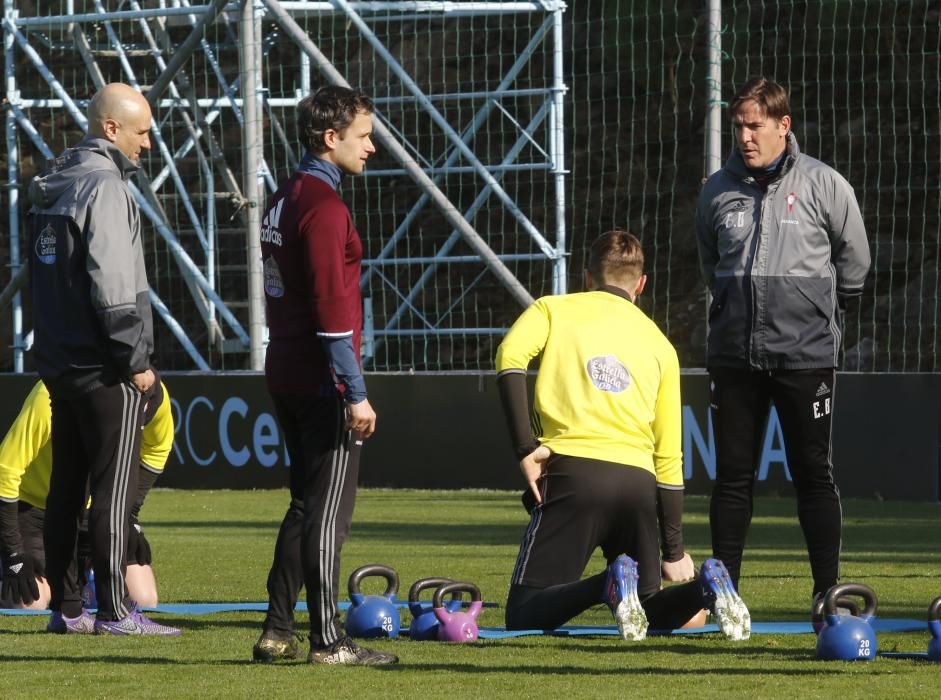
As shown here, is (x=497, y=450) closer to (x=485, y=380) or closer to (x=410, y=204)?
(x=485, y=380)

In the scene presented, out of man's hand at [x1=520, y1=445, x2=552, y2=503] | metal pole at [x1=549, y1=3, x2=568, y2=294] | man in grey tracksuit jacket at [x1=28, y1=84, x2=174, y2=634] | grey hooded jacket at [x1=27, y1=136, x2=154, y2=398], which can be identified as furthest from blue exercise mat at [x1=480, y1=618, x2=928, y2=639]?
metal pole at [x1=549, y1=3, x2=568, y2=294]

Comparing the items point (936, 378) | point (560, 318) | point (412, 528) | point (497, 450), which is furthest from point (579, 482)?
point (497, 450)

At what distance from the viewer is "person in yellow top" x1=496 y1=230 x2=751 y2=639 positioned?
6090 mm

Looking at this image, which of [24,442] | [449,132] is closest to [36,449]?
[24,442]

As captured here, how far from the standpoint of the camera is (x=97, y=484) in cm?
650

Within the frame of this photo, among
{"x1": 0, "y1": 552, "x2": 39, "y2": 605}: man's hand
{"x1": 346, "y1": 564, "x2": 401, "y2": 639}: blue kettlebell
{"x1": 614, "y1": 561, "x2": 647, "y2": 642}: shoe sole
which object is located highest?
{"x1": 614, "y1": 561, "x2": 647, "y2": 642}: shoe sole

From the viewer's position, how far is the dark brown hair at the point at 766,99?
6.52m

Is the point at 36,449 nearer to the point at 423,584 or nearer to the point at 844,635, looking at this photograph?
the point at 423,584

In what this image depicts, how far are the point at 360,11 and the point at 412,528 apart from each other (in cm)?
963

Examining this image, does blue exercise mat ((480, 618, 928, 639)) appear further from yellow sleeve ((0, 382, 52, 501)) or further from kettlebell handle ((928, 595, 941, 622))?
yellow sleeve ((0, 382, 52, 501))

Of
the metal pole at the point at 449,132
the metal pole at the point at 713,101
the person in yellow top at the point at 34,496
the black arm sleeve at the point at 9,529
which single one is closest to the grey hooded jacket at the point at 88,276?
the person in yellow top at the point at 34,496

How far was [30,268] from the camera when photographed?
6551mm

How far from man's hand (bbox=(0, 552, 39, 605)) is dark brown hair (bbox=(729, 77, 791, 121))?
328 centimetres

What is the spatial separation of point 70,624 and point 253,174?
9142 mm
